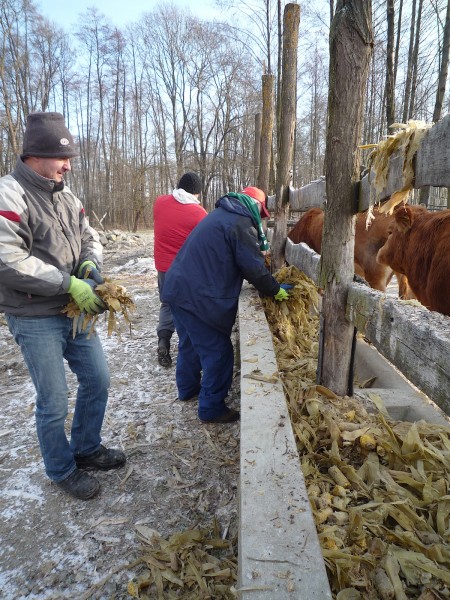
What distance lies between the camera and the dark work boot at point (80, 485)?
2586mm

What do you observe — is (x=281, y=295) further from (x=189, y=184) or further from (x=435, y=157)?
(x=435, y=157)

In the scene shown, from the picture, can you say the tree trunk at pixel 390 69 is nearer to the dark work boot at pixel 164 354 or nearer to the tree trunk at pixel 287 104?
the tree trunk at pixel 287 104

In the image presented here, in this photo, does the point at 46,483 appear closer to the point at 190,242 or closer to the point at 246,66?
the point at 190,242

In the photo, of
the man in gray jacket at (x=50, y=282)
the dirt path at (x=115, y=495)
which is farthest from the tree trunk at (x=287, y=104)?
the man in gray jacket at (x=50, y=282)

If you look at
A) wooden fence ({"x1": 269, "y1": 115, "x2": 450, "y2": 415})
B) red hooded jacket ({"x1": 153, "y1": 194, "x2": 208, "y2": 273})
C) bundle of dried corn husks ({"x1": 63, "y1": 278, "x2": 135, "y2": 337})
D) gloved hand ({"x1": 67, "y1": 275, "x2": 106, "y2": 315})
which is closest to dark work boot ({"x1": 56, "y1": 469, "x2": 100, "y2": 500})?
bundle of dried corn husks ({"x1": 63, "y1": 278, "x2": 135, "y2": 337})

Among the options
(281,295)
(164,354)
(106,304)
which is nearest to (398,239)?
(281,295)

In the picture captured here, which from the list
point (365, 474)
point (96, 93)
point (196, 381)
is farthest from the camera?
point (96, 93)

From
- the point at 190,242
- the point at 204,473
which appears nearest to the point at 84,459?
the point at 204,473

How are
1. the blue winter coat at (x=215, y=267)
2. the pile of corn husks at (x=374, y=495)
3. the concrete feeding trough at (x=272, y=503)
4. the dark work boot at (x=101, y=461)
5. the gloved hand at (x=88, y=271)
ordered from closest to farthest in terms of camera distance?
the concrete feeding trough at (x=272, y=503)
the pile of corn husks at (x=374, y=495)
the gloved hand at (x=88, y=271)
the dark work boot at (x=101, y=461)
the blue winter coat at (x=215, y=267)

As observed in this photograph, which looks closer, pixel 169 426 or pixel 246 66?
pixel 169 426

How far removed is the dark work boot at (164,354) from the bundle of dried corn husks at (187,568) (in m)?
2.58

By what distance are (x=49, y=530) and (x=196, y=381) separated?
181cm

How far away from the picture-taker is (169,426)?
11.3 ft

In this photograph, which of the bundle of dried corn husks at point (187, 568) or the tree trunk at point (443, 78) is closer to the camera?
the bundle of dried corn husks at point (187, 568)
